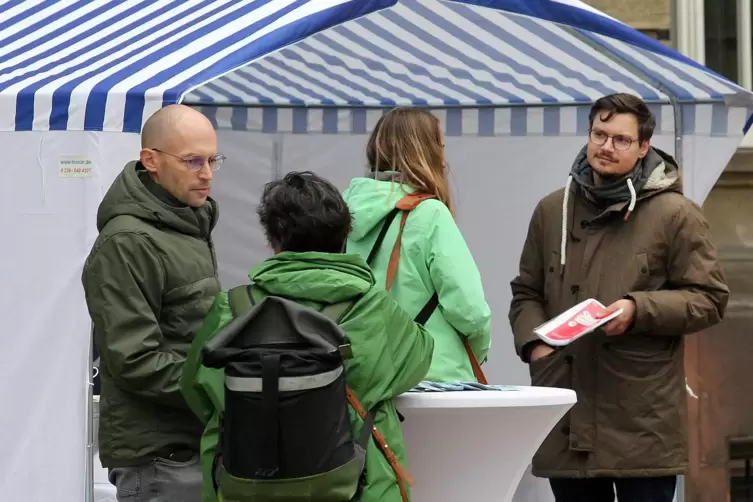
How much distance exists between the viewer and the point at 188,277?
13.0 feet

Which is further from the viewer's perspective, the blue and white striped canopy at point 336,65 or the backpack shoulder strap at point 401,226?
the blue and white striped canopy at point 336,65

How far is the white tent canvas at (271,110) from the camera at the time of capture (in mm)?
5250

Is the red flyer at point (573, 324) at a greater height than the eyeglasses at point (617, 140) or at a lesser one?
lesser

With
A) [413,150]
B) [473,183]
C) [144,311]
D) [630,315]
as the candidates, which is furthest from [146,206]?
[473,183]

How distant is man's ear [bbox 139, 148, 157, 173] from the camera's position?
4.09 meters

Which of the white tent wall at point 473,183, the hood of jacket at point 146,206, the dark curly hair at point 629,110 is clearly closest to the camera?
the hood of jacket at point 146,206

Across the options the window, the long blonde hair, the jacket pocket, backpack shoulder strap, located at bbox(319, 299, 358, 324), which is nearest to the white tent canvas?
the long blonde hair

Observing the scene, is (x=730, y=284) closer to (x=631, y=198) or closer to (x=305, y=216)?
(x=631, y=198)

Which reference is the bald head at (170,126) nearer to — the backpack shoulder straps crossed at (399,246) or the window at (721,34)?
the backpack shoulder straps crossed at (399,246)

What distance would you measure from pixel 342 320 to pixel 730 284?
6.04m

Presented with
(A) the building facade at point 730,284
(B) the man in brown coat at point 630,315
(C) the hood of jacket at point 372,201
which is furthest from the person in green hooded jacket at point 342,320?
(A) the building facade at point 730,284

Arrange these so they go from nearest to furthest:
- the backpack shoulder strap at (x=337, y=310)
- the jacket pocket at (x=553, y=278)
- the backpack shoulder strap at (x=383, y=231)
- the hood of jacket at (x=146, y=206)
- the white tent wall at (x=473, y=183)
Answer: the backpack shoulder strap at (x=337, y=310)
the hood of jacket at (x=146, y=206)
the backpack shoulder strap at (x=383, y=231)
the jacket pocket at (x=553, y=278)
the white tent wall at (x=473, y=183)

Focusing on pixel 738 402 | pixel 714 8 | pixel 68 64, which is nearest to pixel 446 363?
pixel 68 64

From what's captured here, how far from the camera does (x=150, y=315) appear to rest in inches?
150
